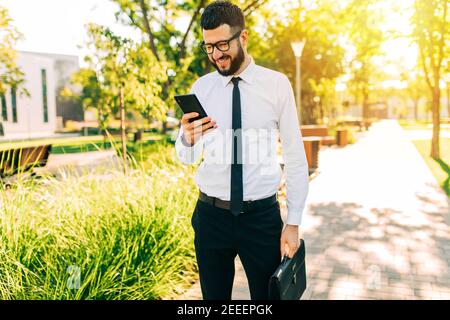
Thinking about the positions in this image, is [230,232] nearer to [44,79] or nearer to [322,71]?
[322,71]

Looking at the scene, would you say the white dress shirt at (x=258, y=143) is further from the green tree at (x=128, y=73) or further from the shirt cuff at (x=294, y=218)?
the green tree at (x=128, y=73)

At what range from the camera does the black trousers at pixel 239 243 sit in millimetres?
2377

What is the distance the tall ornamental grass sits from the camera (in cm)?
352

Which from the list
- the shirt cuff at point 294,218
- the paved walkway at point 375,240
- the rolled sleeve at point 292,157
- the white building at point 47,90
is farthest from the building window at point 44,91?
the shirt cuff at point 294,218

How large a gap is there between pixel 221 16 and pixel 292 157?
0.79m

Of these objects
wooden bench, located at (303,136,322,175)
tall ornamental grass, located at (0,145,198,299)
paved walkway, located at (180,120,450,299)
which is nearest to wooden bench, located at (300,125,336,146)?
wooden bench, located at (303,136,322,175)

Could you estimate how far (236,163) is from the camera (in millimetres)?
2371

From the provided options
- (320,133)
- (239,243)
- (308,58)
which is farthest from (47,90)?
(239,243)

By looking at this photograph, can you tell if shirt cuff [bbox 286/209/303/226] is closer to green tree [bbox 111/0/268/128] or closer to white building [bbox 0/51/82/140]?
green tree [bbox 111/0/268/128]

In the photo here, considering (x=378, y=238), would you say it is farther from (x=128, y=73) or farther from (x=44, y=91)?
(x=44, y=91)

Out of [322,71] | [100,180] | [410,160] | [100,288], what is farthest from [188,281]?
[322,71]

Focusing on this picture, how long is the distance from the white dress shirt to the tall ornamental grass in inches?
62.0

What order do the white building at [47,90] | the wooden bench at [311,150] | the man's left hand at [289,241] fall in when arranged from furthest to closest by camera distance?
the white building at [47,90]
the wooden bench at [311,150]
the man's left hand at [289,241]

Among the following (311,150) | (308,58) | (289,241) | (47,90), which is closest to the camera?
(289,241)
